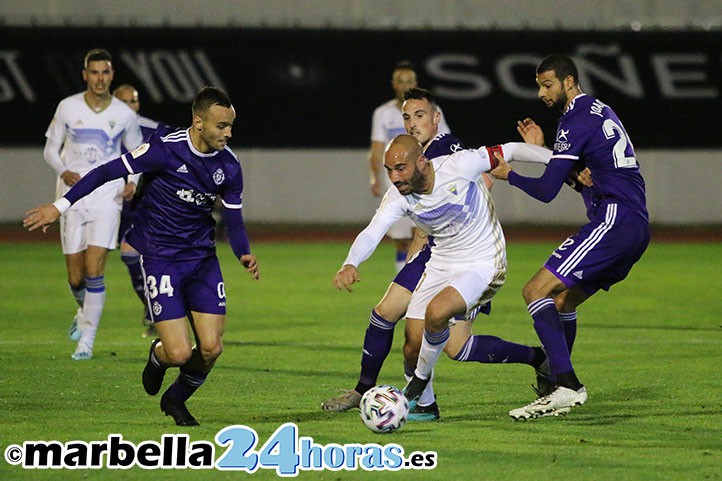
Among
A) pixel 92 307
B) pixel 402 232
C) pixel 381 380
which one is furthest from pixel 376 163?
pixel 381 380

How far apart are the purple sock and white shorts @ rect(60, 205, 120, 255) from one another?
409 centimetres

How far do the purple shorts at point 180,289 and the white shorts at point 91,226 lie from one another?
2.80 meters

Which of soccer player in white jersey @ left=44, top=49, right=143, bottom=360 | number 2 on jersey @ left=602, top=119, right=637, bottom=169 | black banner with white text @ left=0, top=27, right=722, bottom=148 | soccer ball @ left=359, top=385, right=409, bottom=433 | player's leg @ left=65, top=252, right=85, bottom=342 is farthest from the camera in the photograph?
black banner with white text @ left=0, top=27, right=722, bottom=148

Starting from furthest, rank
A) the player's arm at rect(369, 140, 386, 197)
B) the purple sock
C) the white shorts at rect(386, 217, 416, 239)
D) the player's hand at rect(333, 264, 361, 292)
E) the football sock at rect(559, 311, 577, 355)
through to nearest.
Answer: the player's arm at rect(369, 140, 386, 197) < the white shorts at rect(386, 217, 416, 239) < the football sock at rect(559, 311, 577, 355) < the purple sock < the player's hand at rect(333, 264, 361, 292)

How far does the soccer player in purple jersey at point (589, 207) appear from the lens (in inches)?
304

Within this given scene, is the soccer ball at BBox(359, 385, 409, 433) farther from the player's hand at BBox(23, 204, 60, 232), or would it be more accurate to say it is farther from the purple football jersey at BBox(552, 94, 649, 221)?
the player's hand at BBox(23, 204, 60, 232)

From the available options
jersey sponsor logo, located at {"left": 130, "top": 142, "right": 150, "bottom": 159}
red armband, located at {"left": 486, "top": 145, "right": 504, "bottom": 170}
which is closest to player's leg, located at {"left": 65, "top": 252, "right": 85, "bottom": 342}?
jersey sponsor logo, located at {"left": 130, "top": 142, "right": 150, "bottom": 159}

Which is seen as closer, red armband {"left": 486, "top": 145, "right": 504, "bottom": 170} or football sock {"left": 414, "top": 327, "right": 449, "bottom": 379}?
football sock {"left": 414, "top": 327, "right": 449, "bottom": 379}

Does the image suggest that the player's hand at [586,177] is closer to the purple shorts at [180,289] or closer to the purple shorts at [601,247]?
the purple shorts at [601,247]

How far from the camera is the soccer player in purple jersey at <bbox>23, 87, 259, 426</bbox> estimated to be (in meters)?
7.40

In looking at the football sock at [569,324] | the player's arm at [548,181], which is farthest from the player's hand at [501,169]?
the football sock at [569,324]

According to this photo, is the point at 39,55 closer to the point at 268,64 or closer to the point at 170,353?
the point at 268,64

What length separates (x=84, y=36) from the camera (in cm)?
2272

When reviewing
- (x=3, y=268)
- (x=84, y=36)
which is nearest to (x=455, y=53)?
(x=84, y=36)
